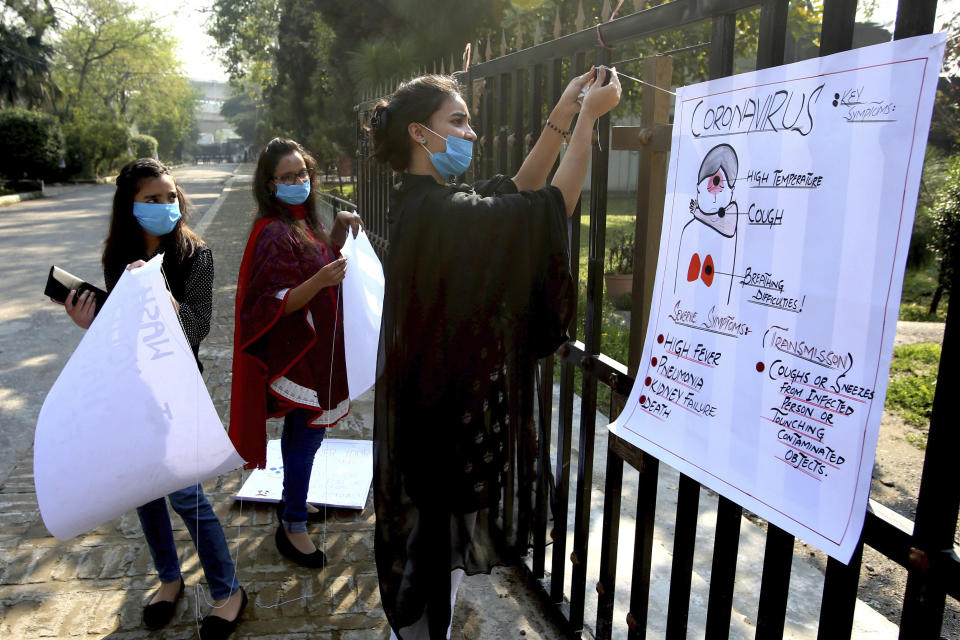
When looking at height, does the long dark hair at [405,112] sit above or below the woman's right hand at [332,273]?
above

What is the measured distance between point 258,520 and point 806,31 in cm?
859

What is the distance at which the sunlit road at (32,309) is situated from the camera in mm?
5102

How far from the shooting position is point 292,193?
298 centimetres

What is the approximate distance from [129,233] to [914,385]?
20.5 ft

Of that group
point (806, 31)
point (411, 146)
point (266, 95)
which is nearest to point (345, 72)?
point (806, 31)

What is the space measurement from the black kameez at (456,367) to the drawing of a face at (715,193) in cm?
38

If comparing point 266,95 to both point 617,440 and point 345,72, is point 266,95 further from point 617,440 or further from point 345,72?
point 617,440

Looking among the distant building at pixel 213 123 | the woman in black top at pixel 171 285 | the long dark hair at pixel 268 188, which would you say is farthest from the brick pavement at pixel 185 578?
the distant building at pixel 213 123

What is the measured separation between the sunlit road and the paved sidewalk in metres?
1.09

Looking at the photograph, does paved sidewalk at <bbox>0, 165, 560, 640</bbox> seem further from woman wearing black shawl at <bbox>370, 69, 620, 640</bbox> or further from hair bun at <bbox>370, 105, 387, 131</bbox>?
hair bun at <bbox>370, 105, 387, 131</bbox>

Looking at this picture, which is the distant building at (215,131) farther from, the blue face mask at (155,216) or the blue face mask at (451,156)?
the blue face mask at (451,156)

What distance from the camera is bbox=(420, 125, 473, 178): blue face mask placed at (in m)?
2.06

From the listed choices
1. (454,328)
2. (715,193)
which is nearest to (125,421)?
(454,328)

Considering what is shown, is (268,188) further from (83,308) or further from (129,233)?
(83,308)
